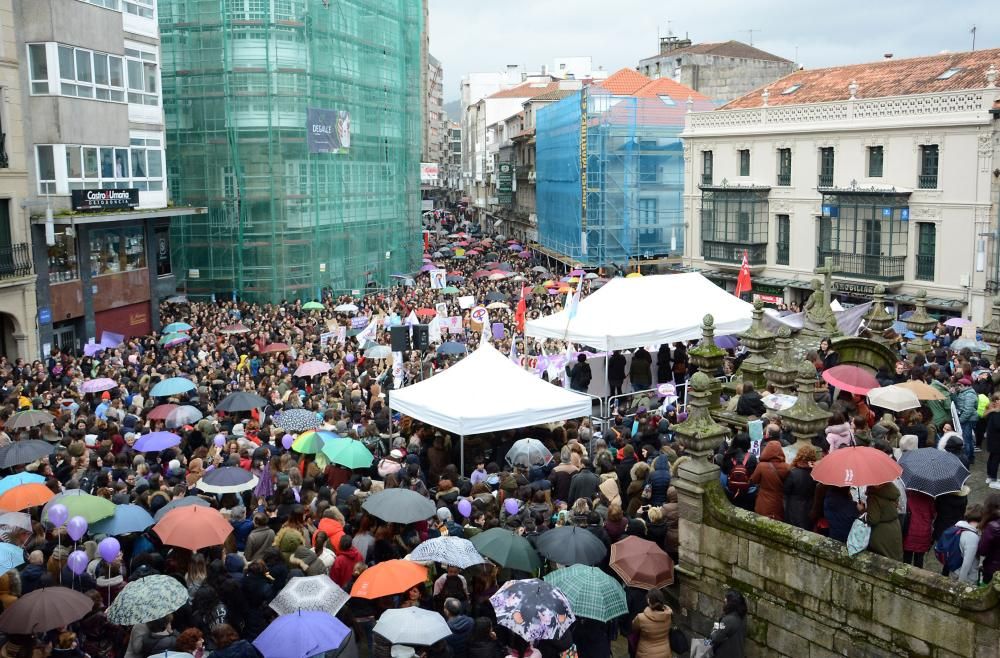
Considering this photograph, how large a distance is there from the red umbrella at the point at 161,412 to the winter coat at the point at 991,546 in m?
12.9

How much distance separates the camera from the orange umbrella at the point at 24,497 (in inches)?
482

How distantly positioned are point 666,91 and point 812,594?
45.2 meters

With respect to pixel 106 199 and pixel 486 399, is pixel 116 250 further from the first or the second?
pixel 486 399

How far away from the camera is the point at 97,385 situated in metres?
20.1

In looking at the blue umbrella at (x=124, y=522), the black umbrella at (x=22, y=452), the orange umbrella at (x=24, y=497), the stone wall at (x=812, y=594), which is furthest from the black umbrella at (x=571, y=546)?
the black umbrella at (x=22, y=452)

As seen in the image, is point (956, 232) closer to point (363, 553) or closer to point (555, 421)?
point (555, 421)

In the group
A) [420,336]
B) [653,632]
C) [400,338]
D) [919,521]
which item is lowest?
[653,632]

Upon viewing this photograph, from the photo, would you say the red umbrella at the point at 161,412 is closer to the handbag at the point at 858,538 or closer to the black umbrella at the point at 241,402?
the black umbrella at the point at 241,402

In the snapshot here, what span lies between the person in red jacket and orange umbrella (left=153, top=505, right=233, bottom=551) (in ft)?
4.09

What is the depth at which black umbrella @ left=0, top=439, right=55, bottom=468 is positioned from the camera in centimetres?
Result: 1466

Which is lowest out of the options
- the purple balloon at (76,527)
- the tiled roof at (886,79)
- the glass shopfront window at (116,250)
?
the purple balloon at (76,527)

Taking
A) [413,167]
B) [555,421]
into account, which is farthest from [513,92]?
[555,421]

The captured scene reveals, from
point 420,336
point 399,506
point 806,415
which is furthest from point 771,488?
point 420,336

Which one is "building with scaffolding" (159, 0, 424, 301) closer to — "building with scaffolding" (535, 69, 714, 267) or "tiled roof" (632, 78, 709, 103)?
"building with scaffolding" (535, 69, 714, 267)
